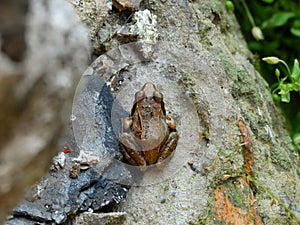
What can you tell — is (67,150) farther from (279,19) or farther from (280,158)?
(279,19)

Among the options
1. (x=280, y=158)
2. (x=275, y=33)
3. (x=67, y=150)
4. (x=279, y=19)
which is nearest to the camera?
(x=67, y=150)

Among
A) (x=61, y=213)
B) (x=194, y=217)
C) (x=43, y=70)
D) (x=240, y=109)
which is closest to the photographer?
(x=43, y=70)

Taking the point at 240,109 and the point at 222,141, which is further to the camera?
the point at 240,109

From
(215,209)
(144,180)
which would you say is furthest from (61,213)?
(215,209)

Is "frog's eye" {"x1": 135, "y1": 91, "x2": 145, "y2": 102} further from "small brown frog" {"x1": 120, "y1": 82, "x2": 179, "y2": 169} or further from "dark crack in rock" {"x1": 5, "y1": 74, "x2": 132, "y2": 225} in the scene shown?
"dark crack in rock" {"x1": 5, "y1": 74, "x2": 132, "y2": 225}

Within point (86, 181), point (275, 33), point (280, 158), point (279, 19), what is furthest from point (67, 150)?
point (275, 33)

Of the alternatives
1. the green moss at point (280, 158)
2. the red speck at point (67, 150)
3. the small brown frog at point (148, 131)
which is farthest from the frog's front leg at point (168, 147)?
the green moss at point (280, 158)

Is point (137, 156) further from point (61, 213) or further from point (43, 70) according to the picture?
point (43, 70)
